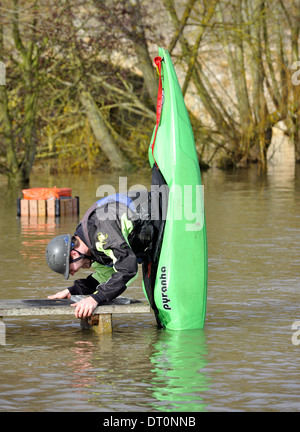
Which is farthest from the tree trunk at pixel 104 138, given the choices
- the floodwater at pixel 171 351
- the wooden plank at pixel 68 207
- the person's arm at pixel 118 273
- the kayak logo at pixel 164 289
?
the person's arm at pixel 118 273

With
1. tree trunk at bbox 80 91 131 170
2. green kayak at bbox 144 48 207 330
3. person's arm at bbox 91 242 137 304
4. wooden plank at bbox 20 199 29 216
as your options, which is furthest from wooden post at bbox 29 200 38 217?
tree trunk at bbox 80 91 131 170

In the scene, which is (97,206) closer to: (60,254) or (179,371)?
(60,254)

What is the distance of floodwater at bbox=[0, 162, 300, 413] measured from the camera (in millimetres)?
5562

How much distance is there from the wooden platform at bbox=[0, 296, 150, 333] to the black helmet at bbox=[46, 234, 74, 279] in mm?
258

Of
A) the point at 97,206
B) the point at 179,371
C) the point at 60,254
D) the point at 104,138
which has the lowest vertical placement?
the point at 179,371

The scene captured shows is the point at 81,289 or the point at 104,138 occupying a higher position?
the point at 104,138

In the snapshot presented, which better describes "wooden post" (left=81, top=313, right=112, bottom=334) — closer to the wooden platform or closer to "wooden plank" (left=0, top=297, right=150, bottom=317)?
the wooden platform

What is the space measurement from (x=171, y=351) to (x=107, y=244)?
86 centimetres

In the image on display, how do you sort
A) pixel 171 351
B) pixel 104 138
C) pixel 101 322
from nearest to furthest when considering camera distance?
pixel 171 351
pixel 101 322
pixel 104 138

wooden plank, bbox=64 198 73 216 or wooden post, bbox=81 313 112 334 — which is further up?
wooden plank, bbox=64 198 73 216

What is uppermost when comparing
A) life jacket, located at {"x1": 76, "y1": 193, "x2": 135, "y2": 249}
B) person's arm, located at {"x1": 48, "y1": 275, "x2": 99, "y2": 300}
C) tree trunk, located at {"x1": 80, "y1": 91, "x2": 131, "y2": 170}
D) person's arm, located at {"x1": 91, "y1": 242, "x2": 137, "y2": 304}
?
tree trunk, located at {"x1": 80, "y1": 91, "x2": 131, "y2": 170}

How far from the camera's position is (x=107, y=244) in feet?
22.1

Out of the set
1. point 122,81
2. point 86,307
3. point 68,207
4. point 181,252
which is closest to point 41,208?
point 68,207
